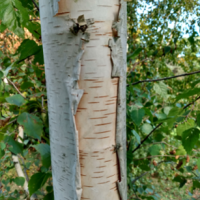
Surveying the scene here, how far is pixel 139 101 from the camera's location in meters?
1.08

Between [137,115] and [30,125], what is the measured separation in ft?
1.55

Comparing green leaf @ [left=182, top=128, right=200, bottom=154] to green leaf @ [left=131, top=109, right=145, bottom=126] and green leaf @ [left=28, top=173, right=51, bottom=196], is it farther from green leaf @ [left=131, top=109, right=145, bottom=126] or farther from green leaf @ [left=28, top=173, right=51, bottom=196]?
green leaf @ [left=28, top=173, right=51, bottom=196]

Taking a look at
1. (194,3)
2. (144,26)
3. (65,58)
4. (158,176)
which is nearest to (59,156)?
(65,58)

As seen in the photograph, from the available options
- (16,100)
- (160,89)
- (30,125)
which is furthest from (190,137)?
(16,100)

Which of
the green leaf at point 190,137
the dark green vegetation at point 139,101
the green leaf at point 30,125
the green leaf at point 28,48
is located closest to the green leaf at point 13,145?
the dark green vegetation at point 139,101

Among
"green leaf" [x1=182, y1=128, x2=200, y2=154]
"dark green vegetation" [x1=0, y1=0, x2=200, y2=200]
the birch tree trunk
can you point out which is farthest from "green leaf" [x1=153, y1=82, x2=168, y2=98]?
the birch tree trunk

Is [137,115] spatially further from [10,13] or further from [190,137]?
[10,13]

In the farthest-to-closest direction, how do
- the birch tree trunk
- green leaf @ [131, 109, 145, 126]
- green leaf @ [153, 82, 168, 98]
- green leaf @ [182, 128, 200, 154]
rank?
1. green leaf @ [153, 82, 168, 98]
2. green leaf @ [131, 109, 145, 126]
3. green leaf @ [182, 128, 200, 154]
4. the birch tree trunk

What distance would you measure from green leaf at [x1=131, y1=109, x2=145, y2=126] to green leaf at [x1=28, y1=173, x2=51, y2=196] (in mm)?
438

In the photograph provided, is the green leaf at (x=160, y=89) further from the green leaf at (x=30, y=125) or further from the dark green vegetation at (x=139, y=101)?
the green leaf at (x=30, y=125)

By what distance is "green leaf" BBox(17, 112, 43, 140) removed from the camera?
2.08ft

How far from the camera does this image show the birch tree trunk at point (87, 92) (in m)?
0.37

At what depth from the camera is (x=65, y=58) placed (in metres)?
0.38

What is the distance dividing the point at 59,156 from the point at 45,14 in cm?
35
